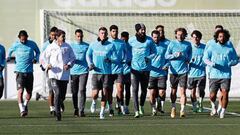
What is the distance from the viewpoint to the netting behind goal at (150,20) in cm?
3766

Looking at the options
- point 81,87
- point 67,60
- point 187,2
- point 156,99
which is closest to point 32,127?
point 67,60

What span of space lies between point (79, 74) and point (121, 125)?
4385 mm

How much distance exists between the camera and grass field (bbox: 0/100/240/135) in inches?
736

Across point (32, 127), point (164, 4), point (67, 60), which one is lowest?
point (32, 127)

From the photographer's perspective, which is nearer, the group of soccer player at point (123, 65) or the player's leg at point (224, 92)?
the group of soccer player at point (123, 65)

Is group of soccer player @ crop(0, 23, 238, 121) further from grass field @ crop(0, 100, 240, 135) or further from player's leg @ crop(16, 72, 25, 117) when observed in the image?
grass field @ crop(0, 100, 240, 135)

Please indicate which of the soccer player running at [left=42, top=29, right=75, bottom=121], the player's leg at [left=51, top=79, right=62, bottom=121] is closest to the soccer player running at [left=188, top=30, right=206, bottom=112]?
the soccer player running at [left=42, top=29, right=75, bottom=121]

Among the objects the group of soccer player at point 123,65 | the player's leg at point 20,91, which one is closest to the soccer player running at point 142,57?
the group of soccer player at point 123,65

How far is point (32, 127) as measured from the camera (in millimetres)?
19766

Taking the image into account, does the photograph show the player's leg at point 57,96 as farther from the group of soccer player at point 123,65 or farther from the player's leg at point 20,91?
the player's leg at point 20,91

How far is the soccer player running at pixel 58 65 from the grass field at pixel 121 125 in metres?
0.68

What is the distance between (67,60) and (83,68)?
2582mm

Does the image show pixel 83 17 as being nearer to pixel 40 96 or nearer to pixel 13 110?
pixel 40 96

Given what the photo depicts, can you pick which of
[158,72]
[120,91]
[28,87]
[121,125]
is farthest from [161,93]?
[121,125]
